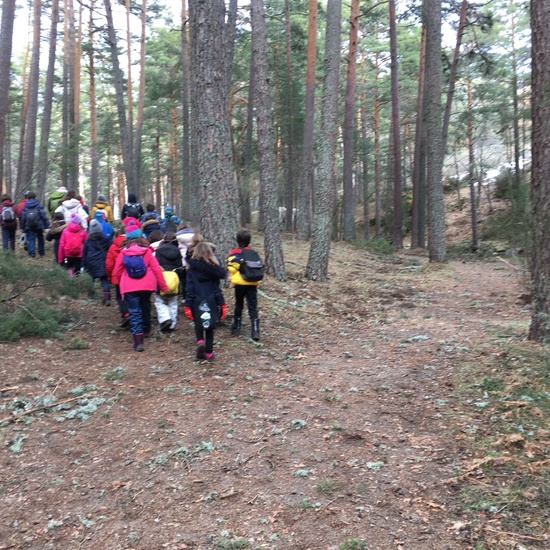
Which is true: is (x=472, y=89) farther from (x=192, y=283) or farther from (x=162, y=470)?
(x=162, y=470)

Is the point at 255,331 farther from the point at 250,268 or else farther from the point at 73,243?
the point at 73,243

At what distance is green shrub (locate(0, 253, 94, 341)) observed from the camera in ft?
24.1

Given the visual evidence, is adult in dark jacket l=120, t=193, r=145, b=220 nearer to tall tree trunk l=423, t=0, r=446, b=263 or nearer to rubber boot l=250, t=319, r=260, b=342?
rubber boot l=250, t=319, r=260, b=342

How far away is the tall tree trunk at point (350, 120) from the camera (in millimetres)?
18266

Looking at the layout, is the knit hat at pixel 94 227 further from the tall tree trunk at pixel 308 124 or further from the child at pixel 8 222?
the tall tree trunk at pixel 308 124

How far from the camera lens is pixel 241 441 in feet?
16.3

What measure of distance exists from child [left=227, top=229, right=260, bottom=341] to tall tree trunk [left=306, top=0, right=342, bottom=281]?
4.72 m

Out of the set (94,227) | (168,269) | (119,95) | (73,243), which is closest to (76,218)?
(73,243)

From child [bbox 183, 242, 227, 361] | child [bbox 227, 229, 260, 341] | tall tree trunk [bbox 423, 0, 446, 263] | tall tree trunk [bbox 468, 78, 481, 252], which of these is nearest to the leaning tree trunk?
child [bbox 227, 229, 260, 341]

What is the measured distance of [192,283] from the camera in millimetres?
6992

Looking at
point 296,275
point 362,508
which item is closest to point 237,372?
point 362,508

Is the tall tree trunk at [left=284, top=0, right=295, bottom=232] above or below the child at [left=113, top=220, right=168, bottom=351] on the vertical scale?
above

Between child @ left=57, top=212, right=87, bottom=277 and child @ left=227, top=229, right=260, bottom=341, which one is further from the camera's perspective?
child @ left=57, top=212, right=87, bottom=277

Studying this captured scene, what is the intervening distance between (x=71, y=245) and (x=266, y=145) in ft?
16.0
